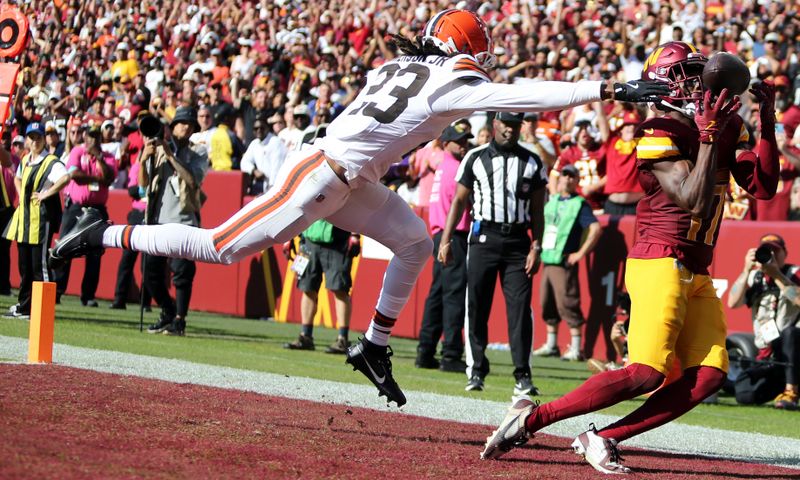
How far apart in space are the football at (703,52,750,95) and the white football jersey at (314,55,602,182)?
40.4 inches

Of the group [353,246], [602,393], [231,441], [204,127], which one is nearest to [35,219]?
[353,246]

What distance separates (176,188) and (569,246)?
4199mm

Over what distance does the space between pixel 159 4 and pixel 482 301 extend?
19553mm

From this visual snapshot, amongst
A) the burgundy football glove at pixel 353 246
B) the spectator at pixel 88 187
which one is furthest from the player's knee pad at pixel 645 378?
the spectator at pixel 88 187

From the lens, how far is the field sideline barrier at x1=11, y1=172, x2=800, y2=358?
11.7 m

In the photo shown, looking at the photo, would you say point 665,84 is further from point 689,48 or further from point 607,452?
point 607,452

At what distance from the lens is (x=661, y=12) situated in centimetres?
1727

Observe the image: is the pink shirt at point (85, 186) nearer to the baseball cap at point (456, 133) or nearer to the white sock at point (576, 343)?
the baseball cap at point (456, 133)

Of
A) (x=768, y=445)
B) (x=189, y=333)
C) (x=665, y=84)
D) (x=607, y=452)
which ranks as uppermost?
(x=665, y=84)

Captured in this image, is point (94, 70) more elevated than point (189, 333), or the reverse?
point (94, 70)

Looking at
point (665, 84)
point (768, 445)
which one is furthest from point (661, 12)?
point (665, 84)

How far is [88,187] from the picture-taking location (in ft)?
45.8

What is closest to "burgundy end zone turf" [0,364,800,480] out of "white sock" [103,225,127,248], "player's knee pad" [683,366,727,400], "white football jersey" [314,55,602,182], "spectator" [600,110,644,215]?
"player's knee pad" [683,366,727,400]

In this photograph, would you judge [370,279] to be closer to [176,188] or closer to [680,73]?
[176,188]
